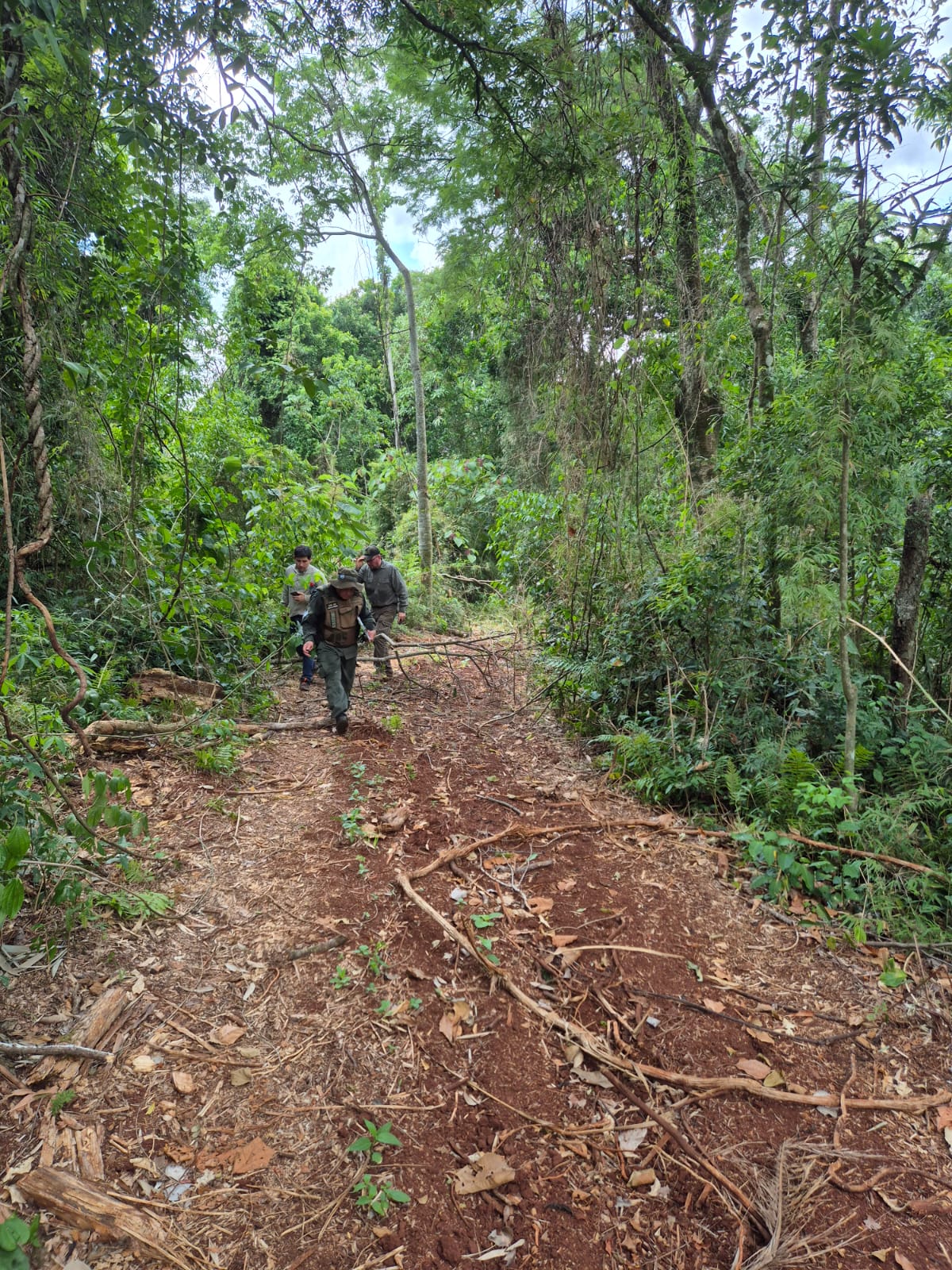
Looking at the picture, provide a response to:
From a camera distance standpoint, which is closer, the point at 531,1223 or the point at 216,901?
Result: the point at 531,1223

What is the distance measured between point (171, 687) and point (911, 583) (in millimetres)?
6423

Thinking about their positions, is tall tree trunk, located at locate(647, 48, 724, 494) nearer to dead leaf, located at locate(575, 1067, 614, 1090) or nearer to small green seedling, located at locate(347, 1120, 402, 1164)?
dead leaf, located at locate(575, 1067, 614, 1090)

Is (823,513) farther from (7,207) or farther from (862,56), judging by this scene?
(7,207)

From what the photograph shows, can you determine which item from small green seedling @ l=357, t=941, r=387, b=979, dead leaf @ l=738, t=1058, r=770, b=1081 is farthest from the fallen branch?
dead leaf @ l=738, t=1058, r=770, b=1081

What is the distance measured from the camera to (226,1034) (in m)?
2.72

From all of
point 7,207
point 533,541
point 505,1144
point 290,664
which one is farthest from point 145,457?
point 505,1144

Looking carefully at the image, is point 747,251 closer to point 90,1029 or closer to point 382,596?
point 382,596

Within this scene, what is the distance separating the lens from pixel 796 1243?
2.01 meters

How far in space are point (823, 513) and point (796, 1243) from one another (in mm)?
3868

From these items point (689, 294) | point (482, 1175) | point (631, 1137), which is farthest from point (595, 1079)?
Answer: point (689, 294)

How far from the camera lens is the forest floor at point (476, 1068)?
2031 millimetres

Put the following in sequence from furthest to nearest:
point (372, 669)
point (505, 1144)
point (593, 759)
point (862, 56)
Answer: point (372, 669), point (593, 759), point (862, 56), point (505, 1144)

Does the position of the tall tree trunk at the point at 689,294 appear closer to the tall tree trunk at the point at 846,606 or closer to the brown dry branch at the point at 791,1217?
the tall tree trunk at the point at 846,606

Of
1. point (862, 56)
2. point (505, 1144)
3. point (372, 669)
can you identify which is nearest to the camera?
point (505, 1144)
